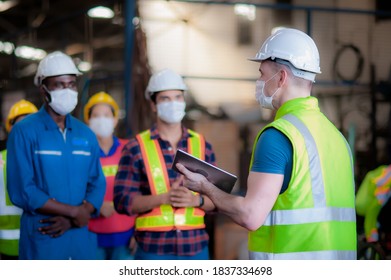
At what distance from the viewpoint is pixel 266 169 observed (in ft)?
7.23

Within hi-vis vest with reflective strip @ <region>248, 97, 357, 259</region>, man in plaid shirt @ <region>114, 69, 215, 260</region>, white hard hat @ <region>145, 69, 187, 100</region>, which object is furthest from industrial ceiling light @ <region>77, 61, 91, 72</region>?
hi-vis vest with reflective strip @ <region>248, 97, 357, 259</region>

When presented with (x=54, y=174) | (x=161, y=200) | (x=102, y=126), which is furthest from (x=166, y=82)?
(x=102, y=126)

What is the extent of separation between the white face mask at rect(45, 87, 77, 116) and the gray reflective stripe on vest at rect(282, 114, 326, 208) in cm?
162

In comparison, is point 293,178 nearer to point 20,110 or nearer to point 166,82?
point 166,82

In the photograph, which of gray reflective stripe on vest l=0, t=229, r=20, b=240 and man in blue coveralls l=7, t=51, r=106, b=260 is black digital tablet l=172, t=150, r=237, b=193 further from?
gray reflective stripe on vest l=0, t=229, r=20, b=240

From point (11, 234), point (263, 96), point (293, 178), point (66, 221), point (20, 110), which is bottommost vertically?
point (11, 234)

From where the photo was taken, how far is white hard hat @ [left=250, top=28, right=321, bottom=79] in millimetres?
2391

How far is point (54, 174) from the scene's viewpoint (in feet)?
11.0

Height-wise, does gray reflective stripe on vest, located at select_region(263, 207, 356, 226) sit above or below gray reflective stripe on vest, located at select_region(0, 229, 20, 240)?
above

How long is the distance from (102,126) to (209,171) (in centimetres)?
249

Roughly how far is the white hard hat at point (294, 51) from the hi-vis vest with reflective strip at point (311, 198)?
0.14 meters

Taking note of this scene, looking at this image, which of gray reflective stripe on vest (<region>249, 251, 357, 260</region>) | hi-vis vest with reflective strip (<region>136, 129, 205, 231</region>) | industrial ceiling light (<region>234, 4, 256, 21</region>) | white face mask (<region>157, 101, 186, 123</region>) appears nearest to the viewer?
gray reflective stripe on vest (<region>249, 251, 357, 260</region>)
